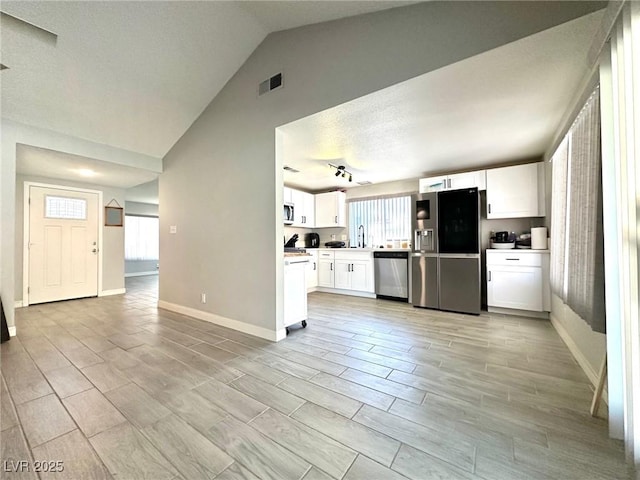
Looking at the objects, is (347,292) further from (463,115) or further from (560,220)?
(463,115)

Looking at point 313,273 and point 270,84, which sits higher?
point 270,84

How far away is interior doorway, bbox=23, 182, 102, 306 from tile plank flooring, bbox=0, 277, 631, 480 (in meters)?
2.21

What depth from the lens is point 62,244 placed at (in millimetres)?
4570

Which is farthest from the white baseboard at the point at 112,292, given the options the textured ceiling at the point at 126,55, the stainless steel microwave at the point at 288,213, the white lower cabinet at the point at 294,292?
the white lower cabinet at the point at 294,292

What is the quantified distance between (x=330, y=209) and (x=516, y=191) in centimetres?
332


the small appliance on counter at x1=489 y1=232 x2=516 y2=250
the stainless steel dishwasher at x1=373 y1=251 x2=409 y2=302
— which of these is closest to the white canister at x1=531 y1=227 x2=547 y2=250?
the small appliance on counter at x1=489 y1=232 x2=516 y2=250

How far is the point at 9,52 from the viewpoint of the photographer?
235 cm

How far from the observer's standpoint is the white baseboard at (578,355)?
179cm

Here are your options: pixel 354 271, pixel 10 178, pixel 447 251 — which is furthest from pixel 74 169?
pixel 447 251

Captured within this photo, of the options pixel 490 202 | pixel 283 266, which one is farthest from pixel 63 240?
pixel 490 202

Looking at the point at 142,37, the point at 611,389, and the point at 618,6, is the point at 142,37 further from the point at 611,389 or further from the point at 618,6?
the point at 611,389

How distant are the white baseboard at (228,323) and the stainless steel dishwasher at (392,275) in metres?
2.41

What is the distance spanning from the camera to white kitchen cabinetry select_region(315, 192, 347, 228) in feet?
18.2

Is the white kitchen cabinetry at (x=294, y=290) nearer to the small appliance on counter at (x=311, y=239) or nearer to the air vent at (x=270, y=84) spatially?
the air vent at (x=270, y=84)
